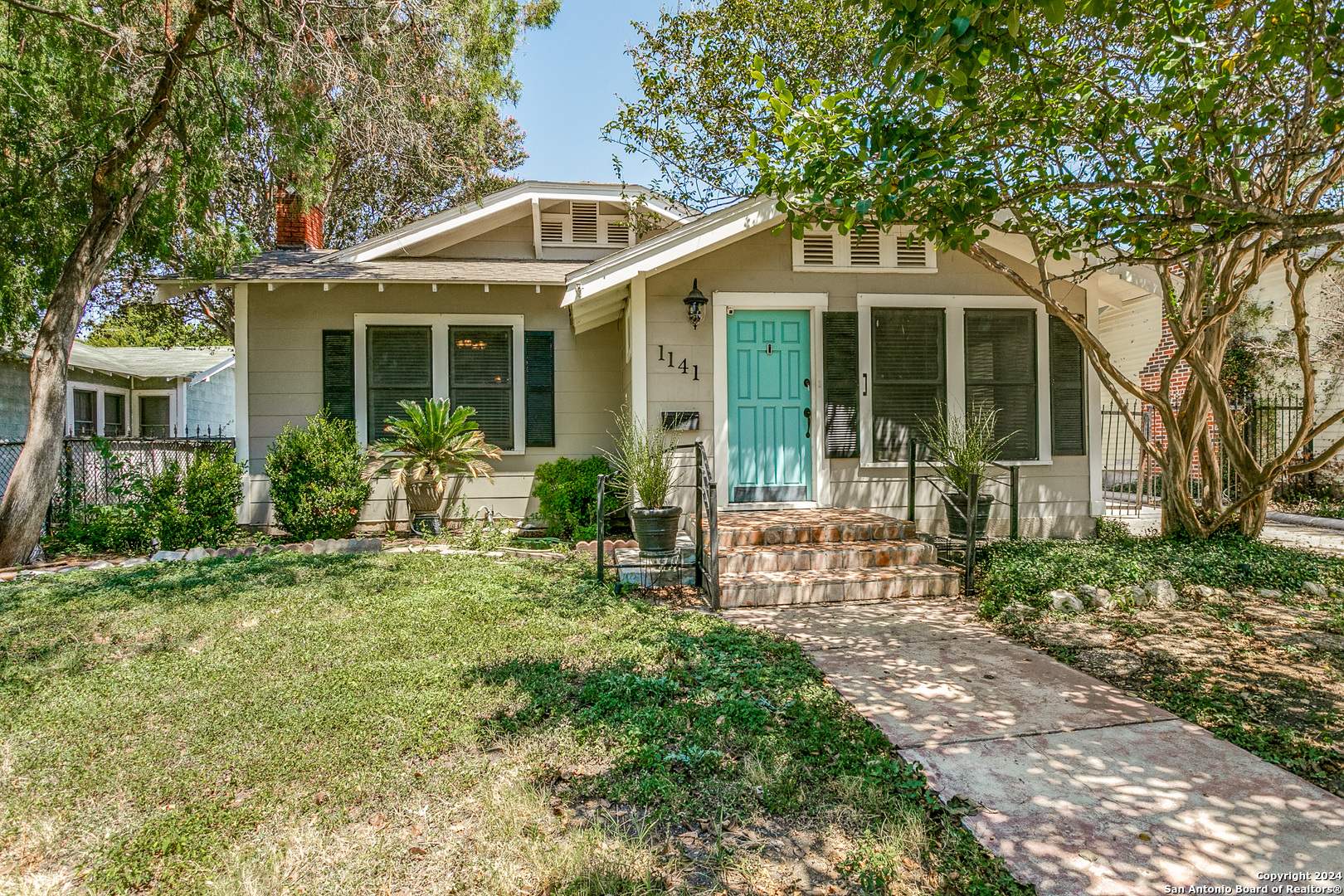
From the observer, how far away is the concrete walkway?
2.00 meters

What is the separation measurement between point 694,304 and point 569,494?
2.39m

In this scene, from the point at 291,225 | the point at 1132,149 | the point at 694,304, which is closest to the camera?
the point at 1132,149

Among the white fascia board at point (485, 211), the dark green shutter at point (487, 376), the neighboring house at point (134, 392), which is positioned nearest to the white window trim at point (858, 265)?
the white fascia board at point (485, 211)

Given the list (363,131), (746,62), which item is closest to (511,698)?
(363,131)

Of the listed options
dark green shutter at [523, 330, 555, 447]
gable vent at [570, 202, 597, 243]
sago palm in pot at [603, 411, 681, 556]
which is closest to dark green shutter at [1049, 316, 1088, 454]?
sago palm in pot at [603, 411, 681, 556]

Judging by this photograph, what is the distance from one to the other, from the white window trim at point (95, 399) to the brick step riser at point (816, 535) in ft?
43.6

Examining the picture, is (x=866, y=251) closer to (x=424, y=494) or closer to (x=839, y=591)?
(x=839, y=591)

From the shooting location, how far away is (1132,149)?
4.16 meters

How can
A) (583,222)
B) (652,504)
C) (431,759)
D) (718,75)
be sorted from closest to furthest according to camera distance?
(431,759), (652,504), (718,75), (583,222)

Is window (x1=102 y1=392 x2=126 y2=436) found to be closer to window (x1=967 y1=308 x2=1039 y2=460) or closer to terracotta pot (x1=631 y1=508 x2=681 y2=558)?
terracotta pot (x1=631 y1=508 x2=681 y2=558)

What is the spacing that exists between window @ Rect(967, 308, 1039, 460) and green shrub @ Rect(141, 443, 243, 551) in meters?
7.68

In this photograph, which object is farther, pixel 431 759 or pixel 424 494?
pixel 424 494

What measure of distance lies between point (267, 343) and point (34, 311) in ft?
9.84

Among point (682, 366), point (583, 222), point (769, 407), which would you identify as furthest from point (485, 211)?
point (769, 407)
